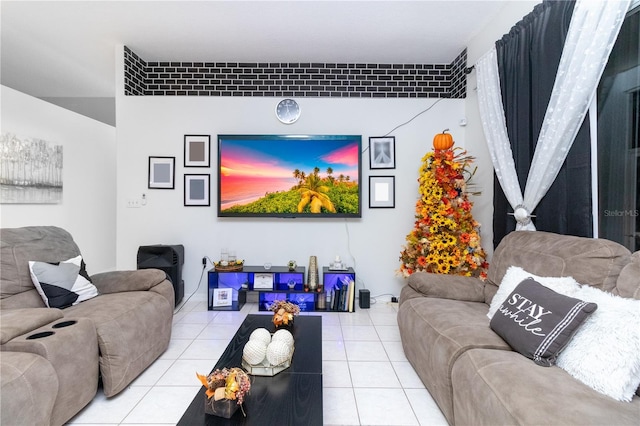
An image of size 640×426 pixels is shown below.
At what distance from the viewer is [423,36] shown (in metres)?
3.39

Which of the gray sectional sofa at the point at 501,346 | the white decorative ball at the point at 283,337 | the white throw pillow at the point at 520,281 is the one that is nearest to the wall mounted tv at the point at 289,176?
the gray sectional sofa at the point at 501,346

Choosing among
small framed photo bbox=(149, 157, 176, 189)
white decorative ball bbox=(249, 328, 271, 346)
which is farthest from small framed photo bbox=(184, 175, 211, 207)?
white decorative ball bbox=(249, 328, 271, 346)

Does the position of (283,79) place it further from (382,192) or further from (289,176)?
(382,192)

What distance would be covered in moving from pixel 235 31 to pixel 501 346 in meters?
3.69

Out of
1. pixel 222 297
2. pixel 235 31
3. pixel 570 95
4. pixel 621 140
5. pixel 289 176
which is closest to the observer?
pixel 621 140

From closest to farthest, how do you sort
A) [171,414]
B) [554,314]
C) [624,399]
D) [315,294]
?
[624,399], [554,314], [171,414], [315,294]

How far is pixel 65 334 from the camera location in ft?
5.25

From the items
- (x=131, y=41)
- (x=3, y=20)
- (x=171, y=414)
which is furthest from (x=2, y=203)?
(x=171, y=414)

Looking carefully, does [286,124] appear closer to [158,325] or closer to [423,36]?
[423,36]

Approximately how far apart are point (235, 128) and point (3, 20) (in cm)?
251

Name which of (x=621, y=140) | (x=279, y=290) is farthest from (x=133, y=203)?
(x=621, y=140)

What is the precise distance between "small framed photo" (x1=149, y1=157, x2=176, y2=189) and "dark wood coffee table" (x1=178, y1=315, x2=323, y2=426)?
8.72ft

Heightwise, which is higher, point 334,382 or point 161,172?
point 161,172

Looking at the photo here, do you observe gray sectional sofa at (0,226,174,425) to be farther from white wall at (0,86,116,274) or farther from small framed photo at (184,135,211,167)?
white wall at (0,86,116,274)
